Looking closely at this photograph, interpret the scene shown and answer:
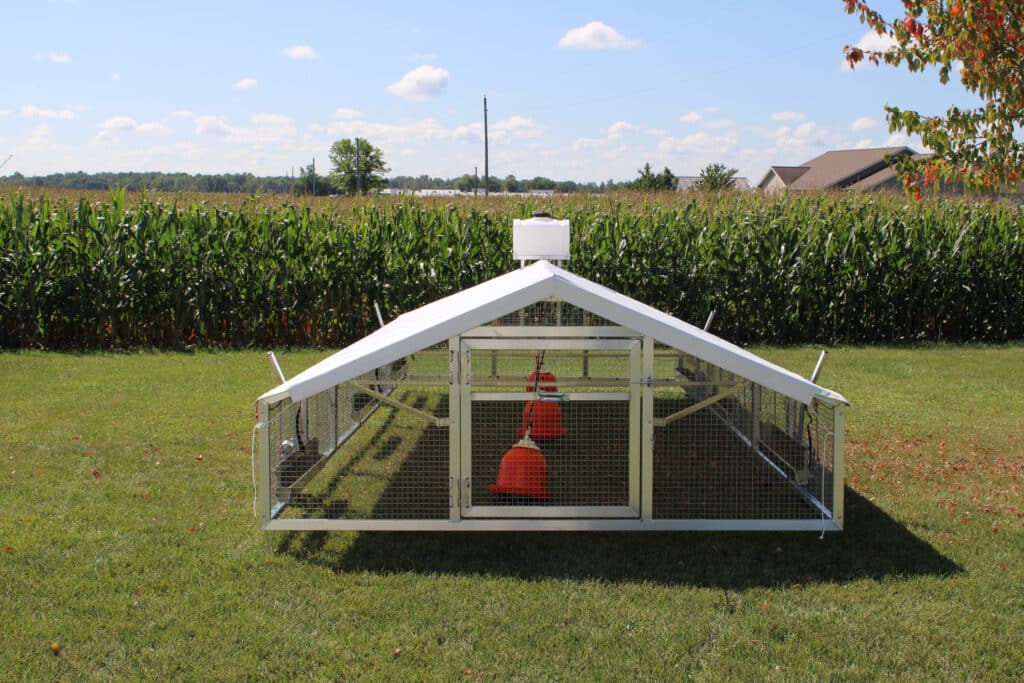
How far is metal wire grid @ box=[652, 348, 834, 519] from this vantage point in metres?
5.85

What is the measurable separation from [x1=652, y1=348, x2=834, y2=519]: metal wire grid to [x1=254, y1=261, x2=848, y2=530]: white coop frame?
0.06 ft

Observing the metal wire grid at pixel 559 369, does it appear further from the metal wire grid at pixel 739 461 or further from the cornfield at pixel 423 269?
the cornfield at pixel 423 269

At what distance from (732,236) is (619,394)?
9328 mm

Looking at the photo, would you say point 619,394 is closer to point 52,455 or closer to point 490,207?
point 52,455

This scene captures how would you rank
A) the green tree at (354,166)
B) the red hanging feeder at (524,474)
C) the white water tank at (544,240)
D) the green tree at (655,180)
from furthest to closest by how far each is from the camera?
the green tree at (354,166)
the green tree at (655,180)
the white water tank at (544,240)
the red hanging feeder at (524,474)

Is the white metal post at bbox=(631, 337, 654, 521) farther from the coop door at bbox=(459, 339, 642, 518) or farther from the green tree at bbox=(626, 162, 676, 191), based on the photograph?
the green tree at bbox=(626, 162, 676, 191)

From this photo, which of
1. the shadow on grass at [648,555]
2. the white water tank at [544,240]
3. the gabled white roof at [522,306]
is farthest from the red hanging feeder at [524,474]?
the white water tank at [544,240]

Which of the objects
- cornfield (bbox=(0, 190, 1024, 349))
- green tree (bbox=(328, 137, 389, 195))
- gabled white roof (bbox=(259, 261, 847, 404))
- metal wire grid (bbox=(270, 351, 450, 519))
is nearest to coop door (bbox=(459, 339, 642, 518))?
gabled white roof (bbox=(259, 261, 847, 404))

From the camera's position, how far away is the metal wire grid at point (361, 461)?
5695 millimetres

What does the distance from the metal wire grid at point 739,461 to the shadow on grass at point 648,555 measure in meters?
0.26

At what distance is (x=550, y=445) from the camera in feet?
25.5

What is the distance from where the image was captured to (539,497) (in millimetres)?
5707

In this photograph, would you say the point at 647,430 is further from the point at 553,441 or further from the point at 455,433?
the point at 553,441

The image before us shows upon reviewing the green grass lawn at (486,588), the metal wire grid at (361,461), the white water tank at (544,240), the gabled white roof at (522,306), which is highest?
the white water tank at (544,240)
